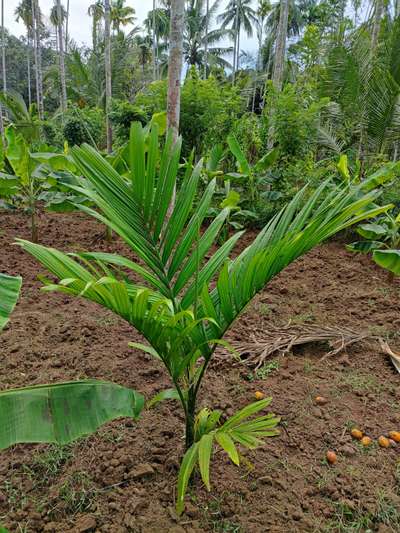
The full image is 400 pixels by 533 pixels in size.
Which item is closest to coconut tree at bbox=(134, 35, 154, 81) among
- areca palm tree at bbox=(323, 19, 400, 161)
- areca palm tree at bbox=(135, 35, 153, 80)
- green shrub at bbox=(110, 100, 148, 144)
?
areca palm tree at bbox=(135, 35, 153, 80)

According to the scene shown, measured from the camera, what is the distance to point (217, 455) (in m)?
1.64

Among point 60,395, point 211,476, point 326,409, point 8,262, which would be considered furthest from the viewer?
point 8,262

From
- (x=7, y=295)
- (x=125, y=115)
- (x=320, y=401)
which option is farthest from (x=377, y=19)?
(x=7, y=295)

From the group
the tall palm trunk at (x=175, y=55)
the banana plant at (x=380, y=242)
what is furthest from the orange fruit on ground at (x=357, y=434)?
the tall palm trunk at (x=175, y=55)

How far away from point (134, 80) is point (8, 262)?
19464mm

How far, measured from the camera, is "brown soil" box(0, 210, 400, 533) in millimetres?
1379

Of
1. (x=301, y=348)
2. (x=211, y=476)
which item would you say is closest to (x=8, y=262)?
(x=301, y=348)

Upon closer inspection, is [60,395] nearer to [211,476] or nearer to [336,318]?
[211,476]

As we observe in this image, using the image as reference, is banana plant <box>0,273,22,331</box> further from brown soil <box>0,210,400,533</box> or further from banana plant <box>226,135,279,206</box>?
banana plant <box>226,135,279,206</box>

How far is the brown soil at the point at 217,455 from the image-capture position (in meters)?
1.38

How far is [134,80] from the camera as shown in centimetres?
2062

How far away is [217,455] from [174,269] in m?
0.83

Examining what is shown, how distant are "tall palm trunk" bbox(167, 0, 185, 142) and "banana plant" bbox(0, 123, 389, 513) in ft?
8.29

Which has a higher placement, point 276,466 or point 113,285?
point 113,285
